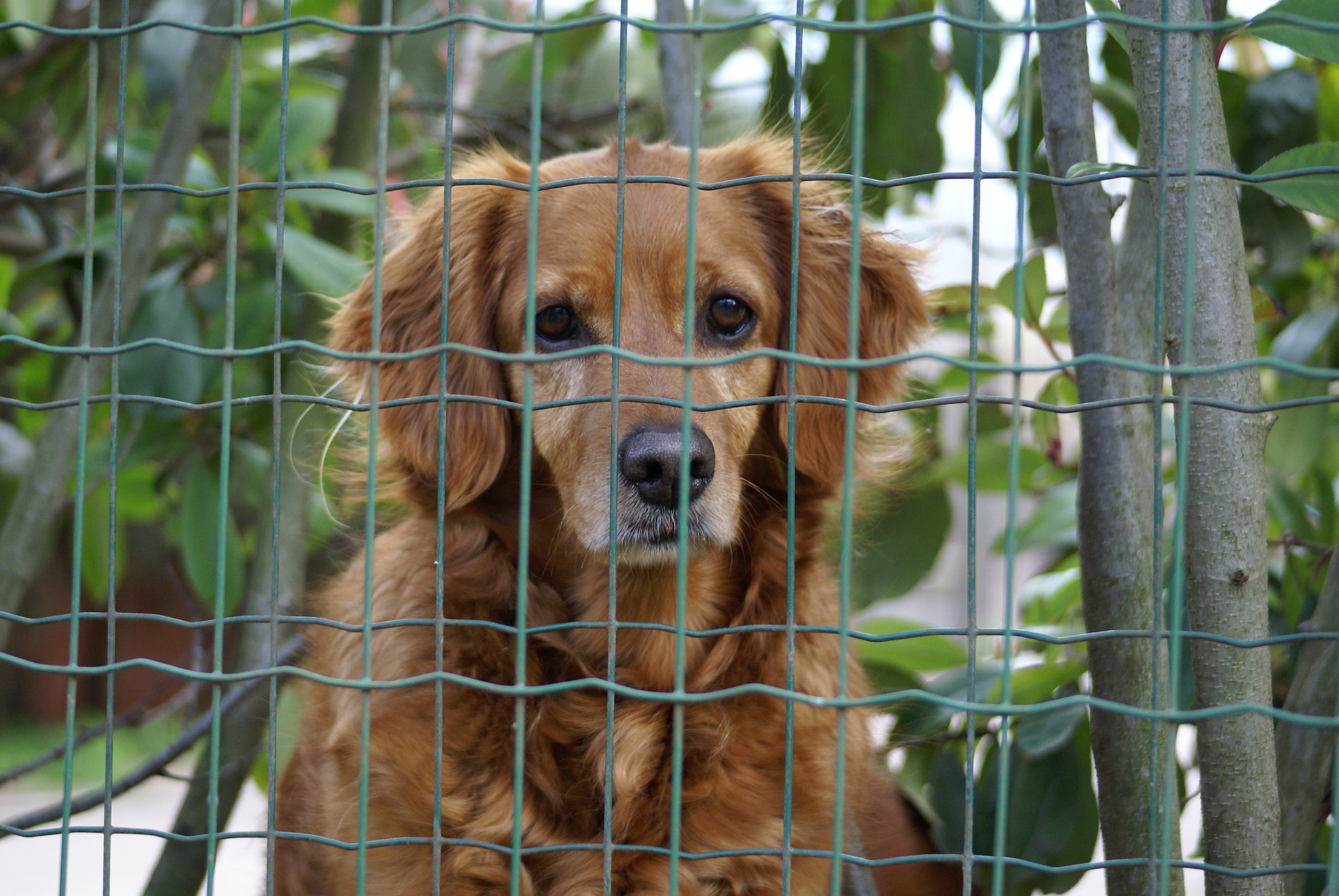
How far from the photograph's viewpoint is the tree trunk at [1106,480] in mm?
1736

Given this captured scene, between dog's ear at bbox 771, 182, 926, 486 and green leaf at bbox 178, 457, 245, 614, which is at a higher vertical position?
dog's ear at bbox 771, 182, 926, 486

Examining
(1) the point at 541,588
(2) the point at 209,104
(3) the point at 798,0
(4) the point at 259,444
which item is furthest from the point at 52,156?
(3) the point at 798,0

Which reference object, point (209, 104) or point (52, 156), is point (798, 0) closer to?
Result: point (209, 104)

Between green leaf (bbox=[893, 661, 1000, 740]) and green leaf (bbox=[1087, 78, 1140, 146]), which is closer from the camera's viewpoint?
green leaf (bbox=[893, 661, 1000, 740])

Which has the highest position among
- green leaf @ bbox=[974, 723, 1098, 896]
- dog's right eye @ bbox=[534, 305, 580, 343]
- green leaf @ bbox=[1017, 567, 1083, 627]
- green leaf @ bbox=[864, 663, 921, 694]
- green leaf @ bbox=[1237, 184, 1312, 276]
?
green leaf @ bbox=[1237, 184, 1312, 276]

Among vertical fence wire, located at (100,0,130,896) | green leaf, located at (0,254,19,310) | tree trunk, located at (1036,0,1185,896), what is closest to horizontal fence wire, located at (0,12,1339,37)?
vertical fence wire, located at (100,0,130,896)

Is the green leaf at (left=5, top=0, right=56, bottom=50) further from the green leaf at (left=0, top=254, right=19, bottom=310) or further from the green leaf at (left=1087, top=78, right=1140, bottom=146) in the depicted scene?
the green leaf at (left=1087, top=78, right=1140, bottom=146)

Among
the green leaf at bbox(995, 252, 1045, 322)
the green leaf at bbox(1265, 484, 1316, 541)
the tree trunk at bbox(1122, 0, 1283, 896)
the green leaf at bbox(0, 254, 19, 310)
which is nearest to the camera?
the tree trunk at bbox(1122, 0, 1283, 896)

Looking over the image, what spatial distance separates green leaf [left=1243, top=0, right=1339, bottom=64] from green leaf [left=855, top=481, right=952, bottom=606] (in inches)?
58.8

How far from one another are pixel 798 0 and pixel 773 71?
1.35m

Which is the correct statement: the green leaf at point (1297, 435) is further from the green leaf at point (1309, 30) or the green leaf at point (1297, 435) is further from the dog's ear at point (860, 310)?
the green leaf at point (1309, 30)

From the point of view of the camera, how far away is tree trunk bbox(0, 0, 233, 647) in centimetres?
219

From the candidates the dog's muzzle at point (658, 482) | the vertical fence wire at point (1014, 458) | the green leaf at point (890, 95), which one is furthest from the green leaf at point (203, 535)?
the vertical fence wire at point (1014, 458)

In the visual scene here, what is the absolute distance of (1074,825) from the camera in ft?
6.61
